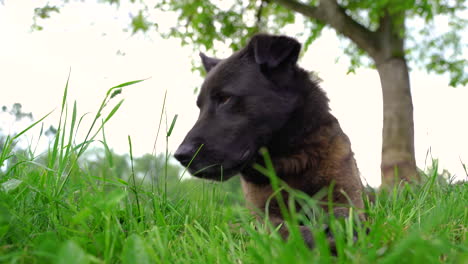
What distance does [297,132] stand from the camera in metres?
3.35

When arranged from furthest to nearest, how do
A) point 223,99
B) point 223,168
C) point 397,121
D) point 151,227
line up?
point 397,121 < point 223,99 < point 223,168 < point 151,227

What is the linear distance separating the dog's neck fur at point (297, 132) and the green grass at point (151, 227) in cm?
54

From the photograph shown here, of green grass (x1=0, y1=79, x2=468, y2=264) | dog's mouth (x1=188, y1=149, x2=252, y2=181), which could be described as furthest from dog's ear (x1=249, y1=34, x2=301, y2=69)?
green grass (x1=0, y1=79, x2=468, y2=264)

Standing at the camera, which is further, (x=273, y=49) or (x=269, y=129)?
(x=273, y=49)

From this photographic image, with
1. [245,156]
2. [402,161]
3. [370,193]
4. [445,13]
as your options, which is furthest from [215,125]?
[445,13]

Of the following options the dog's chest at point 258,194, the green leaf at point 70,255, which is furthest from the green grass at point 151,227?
the dog's chest at point 258,194

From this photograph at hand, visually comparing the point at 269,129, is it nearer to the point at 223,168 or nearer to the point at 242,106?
the point at 242,106

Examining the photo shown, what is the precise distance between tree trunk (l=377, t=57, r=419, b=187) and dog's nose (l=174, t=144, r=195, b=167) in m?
4.98

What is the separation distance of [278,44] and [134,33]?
672 cm

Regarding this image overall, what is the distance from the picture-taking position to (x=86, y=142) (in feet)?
7.52

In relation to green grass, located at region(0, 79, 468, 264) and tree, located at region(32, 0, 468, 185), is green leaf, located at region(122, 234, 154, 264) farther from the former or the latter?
tree, located at region(32, 0, 468, 185)

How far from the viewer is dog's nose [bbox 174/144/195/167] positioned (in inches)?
114

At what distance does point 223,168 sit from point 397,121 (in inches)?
208

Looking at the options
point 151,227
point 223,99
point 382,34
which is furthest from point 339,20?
point 151,227
